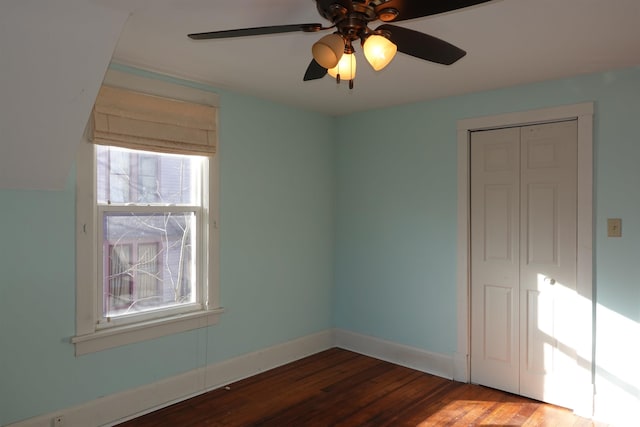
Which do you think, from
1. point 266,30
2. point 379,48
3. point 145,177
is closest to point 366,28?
point 379,48

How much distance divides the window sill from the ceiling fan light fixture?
2332 millimetres

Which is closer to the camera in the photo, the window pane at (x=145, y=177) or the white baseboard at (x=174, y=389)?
the white baseboard at (x=174, y=389)

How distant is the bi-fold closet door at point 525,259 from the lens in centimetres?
328

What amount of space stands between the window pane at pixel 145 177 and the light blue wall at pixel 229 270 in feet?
0.78

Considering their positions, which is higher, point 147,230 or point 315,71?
point 315,71

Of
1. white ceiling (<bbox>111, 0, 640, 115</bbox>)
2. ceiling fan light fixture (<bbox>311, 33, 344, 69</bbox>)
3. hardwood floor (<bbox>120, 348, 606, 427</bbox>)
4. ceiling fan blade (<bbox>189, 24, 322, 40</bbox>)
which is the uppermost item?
white ceiling (<bbox>111, 0, 640, 115</bbox>)

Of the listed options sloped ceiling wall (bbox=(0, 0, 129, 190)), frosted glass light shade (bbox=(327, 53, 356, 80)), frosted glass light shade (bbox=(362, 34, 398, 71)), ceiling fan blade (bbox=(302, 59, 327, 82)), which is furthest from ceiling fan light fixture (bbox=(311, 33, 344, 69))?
sloped ceiling wall (bbox=(0, 0, 129, 190))

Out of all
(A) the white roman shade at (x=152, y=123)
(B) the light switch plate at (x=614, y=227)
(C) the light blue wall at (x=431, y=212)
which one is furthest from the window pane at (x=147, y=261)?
(B) the light switch plate at (x=614, y=227)

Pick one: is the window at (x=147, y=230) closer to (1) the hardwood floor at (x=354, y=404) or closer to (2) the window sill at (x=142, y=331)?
(2) the window sill at (x=142, y=331)

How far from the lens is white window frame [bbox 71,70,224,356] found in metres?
2.85

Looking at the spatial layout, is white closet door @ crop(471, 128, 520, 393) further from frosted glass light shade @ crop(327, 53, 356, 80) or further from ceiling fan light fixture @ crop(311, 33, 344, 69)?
ceiling fan light fixture @ crop(311, 33, 344, 69)

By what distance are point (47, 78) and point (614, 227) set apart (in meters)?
3.47

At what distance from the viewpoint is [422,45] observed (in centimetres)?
182

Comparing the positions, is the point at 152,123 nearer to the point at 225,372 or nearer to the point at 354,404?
the point at 225,372
